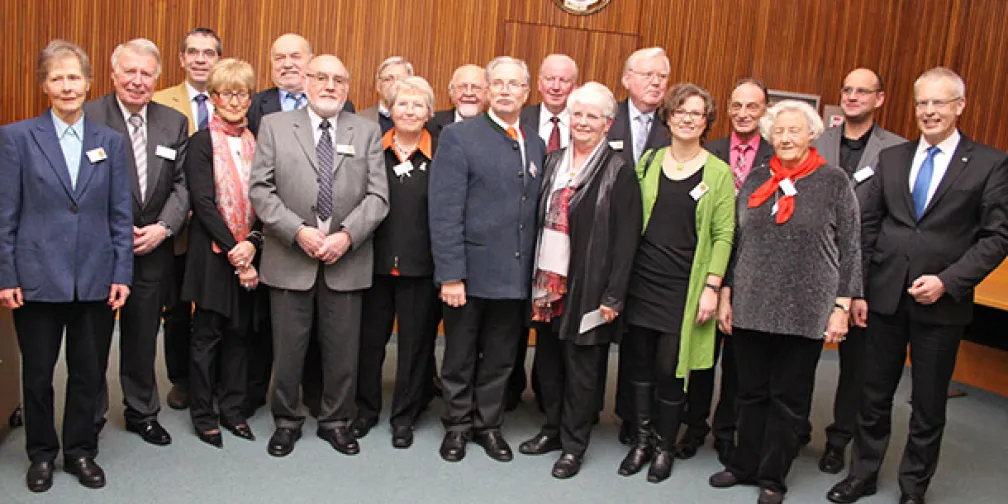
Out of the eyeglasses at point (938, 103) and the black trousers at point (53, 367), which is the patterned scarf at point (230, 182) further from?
the eyeglasses at point (938, 103)

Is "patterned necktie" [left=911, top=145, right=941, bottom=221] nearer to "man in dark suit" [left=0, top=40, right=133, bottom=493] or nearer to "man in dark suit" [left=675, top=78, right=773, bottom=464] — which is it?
"man in dark suit" [left=675, top=78, right=773, bottom=464]

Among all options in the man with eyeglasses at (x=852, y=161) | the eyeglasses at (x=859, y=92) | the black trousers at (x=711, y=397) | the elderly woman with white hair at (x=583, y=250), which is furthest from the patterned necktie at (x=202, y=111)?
the eyeglasses at (x=859, y=92)

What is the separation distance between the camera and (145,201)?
352 centimetres

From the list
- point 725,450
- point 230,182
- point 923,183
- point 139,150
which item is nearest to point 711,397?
point 725,450

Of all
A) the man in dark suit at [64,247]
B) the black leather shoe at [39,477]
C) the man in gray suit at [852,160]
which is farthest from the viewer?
the man in gray suit at [852,160]

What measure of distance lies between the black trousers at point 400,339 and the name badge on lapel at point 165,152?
3.18 feet

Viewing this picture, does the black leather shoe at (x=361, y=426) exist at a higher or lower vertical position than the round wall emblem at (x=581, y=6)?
lower

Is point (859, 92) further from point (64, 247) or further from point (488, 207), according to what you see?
point (64, 247)

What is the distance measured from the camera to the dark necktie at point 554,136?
4.36 m

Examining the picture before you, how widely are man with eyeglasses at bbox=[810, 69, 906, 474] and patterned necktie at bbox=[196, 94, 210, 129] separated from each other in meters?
2.98

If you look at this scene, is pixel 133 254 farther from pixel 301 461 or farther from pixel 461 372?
pixel 461 372

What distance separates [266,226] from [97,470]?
1097mm

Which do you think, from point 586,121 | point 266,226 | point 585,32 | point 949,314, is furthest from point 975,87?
point 266,226

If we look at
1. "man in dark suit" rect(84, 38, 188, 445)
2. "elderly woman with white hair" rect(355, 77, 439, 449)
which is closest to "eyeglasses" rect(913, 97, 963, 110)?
"elderly woman with white hair" rect(355, 77, 439, 449)
